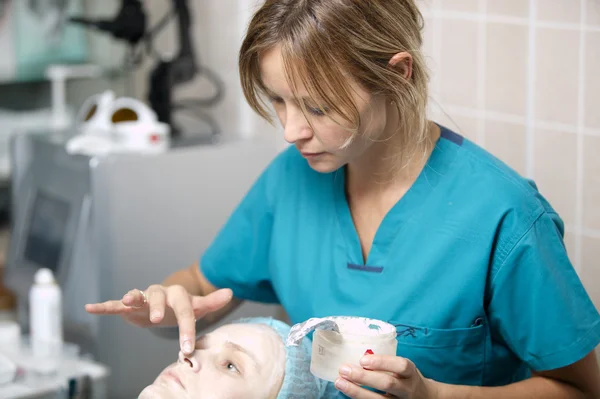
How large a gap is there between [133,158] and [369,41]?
1.17 m

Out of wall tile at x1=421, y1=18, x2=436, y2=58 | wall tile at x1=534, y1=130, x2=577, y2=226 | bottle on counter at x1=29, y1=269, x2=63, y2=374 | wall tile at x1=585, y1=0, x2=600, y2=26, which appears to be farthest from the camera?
bottle on counter at x1=29, y1=269, x2=63, y2=374

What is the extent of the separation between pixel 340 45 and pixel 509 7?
0.67 meters

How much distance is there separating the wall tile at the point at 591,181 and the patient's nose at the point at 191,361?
2.92 feet

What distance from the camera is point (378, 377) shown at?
1146 millimetres

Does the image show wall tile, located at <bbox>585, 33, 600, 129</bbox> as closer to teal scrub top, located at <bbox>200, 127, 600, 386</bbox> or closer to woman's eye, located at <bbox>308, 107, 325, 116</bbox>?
teal scrub top, located at <bbox>200, 127, 600, 386</bbox>

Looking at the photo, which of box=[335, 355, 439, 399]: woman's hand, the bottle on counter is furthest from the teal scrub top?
the bottle on counter

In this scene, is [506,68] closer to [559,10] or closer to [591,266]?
[559,10]

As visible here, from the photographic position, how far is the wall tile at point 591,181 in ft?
5.56

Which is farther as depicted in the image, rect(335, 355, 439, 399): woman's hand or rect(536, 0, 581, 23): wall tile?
rect(536, 0, 581, 23): wall tile

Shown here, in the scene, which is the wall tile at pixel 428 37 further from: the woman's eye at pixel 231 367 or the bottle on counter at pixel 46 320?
the bottle on counter at pixel 46 320

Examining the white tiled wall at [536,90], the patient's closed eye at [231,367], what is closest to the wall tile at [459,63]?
the white tiled wall at [536,90]

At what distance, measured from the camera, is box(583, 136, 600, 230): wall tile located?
66.7 inches

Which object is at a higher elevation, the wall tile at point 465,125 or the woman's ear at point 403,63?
the woman's ear at point 403,63

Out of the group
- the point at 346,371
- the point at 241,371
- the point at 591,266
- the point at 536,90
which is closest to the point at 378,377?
the point at 346,371
